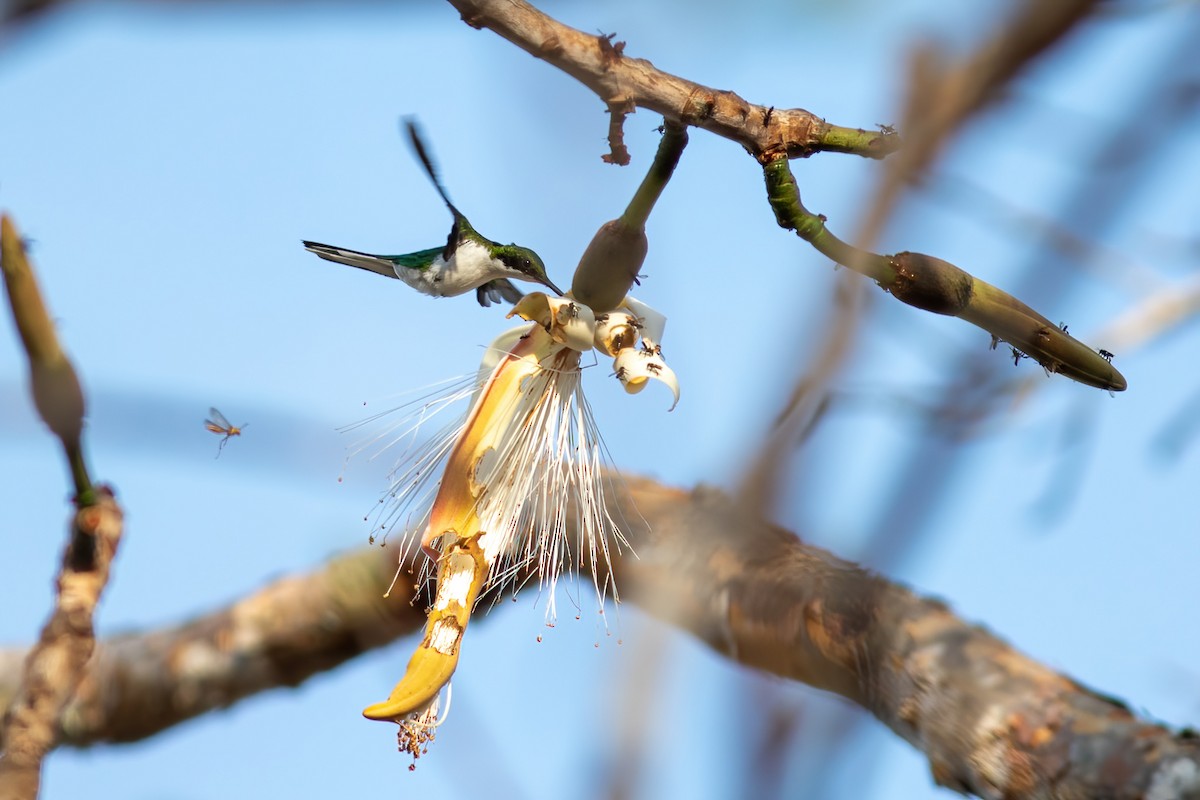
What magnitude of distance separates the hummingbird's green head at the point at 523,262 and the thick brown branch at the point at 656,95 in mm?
345

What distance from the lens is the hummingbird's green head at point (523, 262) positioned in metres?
1.65

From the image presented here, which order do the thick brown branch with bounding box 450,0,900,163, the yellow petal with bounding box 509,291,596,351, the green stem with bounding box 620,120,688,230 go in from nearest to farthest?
the thick brown branch with bounding box 450,0,900,163 → the green stem with bounding box 620,120,688,230 → the yellow petal with bounding box 509,291,596,351

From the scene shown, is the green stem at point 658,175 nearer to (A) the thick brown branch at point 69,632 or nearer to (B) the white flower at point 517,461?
(B) the white flower at point 517,461

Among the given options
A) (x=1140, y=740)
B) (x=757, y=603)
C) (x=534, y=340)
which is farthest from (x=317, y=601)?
(x=1140, y=740)

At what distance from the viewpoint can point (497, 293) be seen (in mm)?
1780

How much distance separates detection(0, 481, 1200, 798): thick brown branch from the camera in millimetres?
1569

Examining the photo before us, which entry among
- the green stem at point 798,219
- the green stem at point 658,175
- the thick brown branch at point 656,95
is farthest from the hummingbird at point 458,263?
the green stem at point 798,219

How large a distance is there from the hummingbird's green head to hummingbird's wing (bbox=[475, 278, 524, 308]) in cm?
10

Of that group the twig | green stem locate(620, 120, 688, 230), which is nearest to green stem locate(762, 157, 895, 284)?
green stem locate(620, 120, 688, 230)

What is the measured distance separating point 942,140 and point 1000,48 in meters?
0.06

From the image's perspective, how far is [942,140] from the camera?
71 cm

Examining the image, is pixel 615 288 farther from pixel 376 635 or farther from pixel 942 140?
pixel 376 635

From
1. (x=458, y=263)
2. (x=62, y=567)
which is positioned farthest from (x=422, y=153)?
(x=62, y=567)

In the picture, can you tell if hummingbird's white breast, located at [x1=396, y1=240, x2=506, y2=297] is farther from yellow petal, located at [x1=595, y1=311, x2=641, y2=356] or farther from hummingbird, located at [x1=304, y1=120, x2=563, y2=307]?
yellow petal, located at [x1=595, y1=311, x2=641, y2=356]
